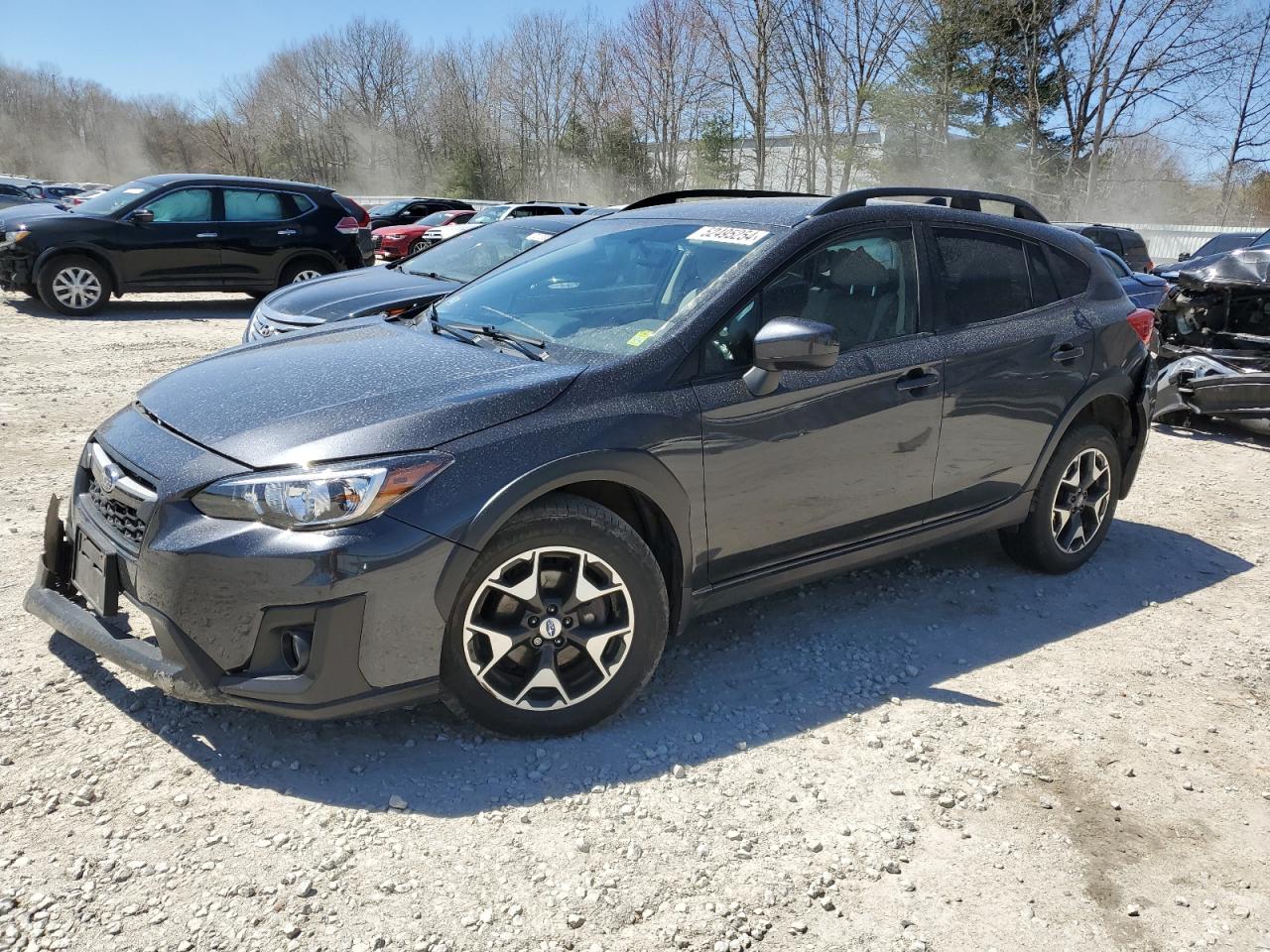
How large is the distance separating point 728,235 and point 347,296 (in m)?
4.83

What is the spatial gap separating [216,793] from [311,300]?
5.62m

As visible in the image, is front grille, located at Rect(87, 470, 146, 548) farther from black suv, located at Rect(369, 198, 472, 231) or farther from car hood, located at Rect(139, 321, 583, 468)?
black suv, located at Rect(369, 198, 472, 231)

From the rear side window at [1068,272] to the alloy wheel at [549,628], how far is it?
271 cm

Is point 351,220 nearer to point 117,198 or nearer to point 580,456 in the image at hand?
point 117,198

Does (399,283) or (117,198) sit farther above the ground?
(117,198)

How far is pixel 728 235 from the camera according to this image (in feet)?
12.6

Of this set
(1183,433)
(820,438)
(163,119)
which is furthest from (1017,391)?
(163,119)

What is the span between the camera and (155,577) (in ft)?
9.38

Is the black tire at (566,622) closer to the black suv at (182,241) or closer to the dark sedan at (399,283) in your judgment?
the dark sedan at (399,283)

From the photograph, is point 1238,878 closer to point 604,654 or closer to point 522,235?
point 604,654

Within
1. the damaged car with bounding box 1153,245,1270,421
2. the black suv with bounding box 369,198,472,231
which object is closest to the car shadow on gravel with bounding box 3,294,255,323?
the black suv with bounding box 369,198,472,231

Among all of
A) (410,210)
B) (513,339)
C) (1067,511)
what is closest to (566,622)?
(513,339)

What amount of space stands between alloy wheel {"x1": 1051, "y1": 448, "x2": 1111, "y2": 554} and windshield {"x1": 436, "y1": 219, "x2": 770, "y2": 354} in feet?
6.82

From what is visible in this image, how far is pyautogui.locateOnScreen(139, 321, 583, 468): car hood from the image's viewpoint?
2.93m
